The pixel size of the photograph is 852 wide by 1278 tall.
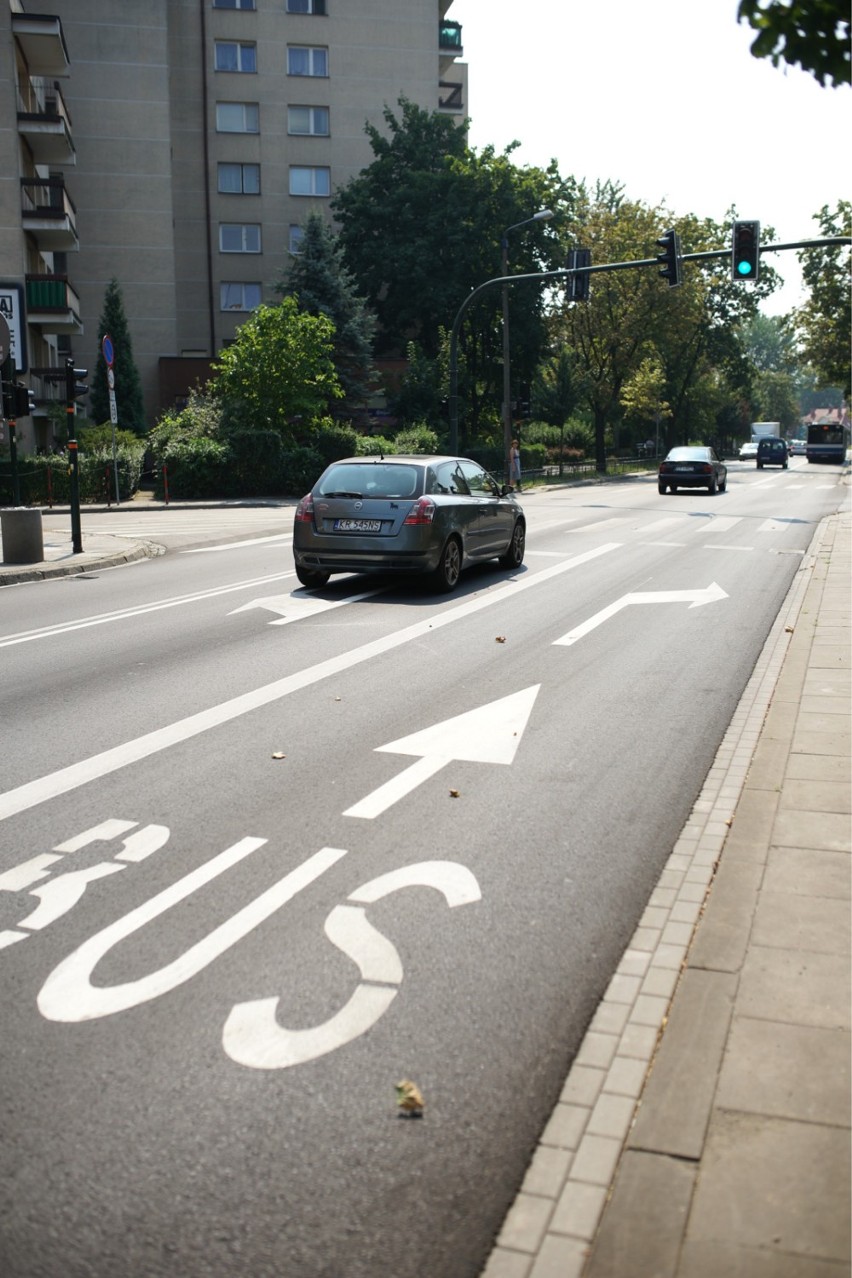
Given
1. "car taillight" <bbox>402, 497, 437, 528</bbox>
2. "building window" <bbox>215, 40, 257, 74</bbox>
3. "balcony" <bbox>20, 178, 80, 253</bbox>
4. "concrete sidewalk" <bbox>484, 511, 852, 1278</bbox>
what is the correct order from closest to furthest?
"concrete sidewalk" <bbox>484, 511, 852, 1278</bbox>
"car taillight" <bbox>402, 497, 437, 528</bbox>
"balcony" <bbox>20, 178, 80, 253</bbox>
"building window" <bbox>215, 40, 257, 74</bbox>

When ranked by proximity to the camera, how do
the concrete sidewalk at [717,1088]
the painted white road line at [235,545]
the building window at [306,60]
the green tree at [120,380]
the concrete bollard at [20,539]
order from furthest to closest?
1. the building window at [306,60]
2. the green tree at [120,380]
3. the painted white road line at [235,545]
4. the concrete bollard at [20,539]
5. the concrete sidewalk at [717,1088]

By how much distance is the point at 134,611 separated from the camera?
530 inches

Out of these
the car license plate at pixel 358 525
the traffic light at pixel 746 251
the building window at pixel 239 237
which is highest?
the building window at pixel 239 237

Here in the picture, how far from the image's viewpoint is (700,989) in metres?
3.96

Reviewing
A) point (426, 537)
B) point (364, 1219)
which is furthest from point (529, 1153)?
point (426, 537)

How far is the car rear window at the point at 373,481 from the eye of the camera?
47.1 feet

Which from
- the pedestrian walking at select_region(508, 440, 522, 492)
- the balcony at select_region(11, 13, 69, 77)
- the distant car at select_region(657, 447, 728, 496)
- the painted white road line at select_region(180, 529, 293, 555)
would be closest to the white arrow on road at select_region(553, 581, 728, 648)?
the painted white road line at select_region(180, 529, 293, 555)

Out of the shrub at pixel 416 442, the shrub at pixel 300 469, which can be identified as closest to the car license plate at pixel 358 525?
the shrub at pixel 300 469

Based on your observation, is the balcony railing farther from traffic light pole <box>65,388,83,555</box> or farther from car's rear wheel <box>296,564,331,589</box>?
car's rear wheel <box>296,564,331,589</box>

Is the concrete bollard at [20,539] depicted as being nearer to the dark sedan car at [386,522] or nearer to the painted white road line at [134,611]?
the painted white road line at [134,611]

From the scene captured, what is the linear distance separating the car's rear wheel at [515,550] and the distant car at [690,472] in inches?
971

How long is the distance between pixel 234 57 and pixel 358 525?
49.8m

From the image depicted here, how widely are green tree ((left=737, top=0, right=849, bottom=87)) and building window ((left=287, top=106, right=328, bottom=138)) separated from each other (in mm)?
59022

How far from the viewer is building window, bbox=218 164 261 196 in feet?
189
